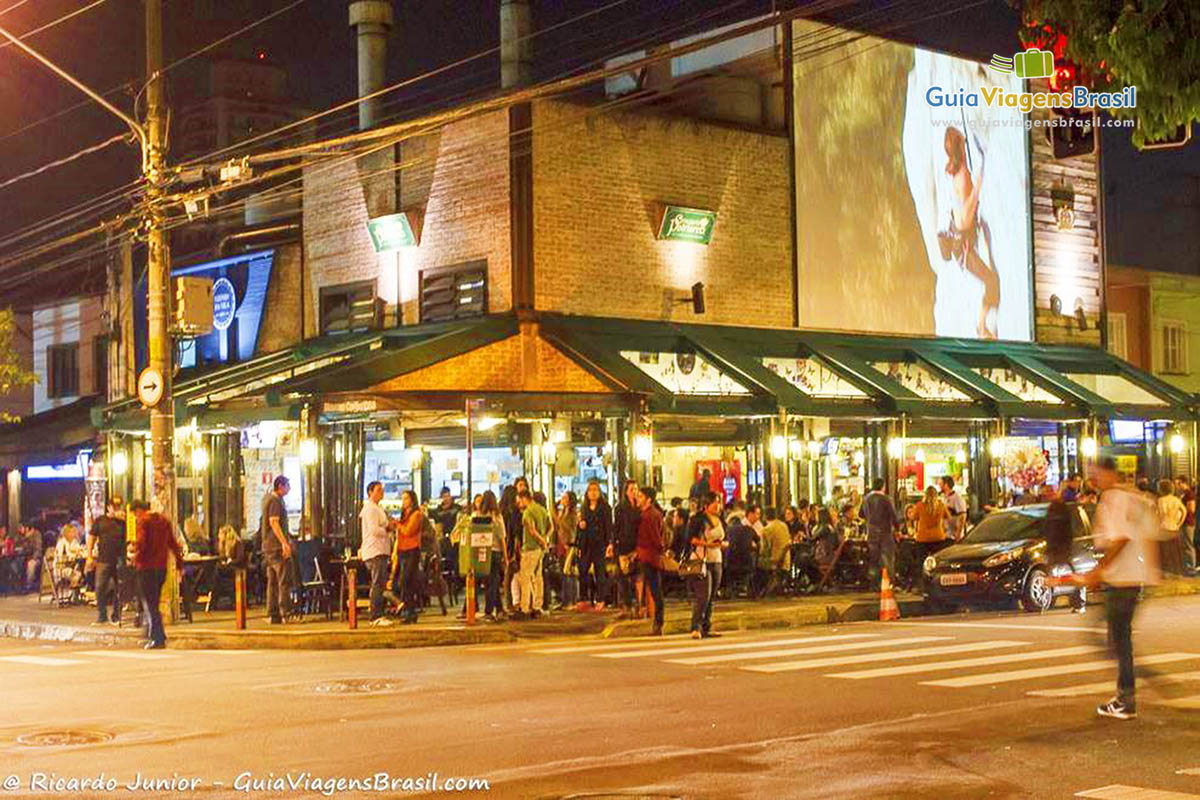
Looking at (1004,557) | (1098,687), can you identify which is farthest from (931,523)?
(1098,687)

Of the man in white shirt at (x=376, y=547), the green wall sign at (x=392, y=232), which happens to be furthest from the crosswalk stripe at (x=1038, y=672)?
the green wall sign at (x=392, y=232)

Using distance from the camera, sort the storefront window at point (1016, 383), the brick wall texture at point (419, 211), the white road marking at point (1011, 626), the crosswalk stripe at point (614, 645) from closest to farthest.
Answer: the crosswalk stripe at point (614, 645) < the white road marking at point (1011, 626) < the brick wall texture at point (419, 211) < the storefront window at point (1016, 383)

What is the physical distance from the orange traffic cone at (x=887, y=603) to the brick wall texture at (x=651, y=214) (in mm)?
7643

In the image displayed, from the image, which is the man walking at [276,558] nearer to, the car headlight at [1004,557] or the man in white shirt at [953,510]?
the car headlight at [1004,557]

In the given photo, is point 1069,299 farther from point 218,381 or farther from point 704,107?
point 218,381

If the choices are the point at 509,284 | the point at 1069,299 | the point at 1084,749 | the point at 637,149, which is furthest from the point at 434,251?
the point at 1084,749

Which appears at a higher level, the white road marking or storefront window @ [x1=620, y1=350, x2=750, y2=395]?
storefront window @ [x1=620, y1=350, x2=750, y2=395]

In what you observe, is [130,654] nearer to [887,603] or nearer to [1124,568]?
[887,603]

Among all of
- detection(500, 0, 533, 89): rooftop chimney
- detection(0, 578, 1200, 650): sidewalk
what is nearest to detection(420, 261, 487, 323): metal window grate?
detection(500, 0, 533, 89): rooftop chimney

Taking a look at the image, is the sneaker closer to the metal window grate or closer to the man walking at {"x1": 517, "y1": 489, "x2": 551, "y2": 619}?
the man walking at {"x1": 517, "y1": 489, "x2": 551, "y2": 619}

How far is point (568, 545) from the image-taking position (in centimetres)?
2278

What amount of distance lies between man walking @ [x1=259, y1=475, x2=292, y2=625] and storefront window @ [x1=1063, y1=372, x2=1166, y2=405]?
62.8ft

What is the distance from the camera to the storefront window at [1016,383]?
32.2m

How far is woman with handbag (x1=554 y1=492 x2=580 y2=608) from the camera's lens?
22.6 meters
